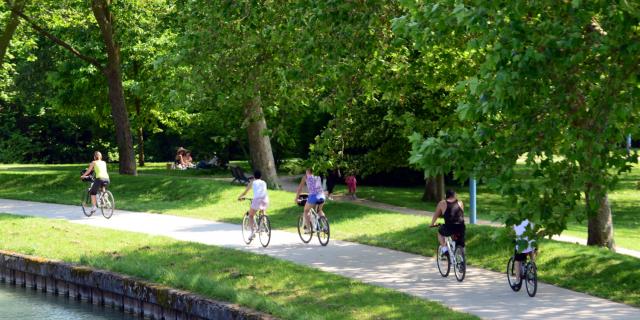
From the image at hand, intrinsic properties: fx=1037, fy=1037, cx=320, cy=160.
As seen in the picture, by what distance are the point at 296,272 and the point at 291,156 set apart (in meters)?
33.8

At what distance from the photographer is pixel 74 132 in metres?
62.2

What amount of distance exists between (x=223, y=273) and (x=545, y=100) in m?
7.82

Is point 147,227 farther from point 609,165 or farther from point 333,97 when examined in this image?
point 609,165

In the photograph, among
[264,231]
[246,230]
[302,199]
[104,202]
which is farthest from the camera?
[104,202]

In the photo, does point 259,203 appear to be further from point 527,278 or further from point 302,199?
point 527,278

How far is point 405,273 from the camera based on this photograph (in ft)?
56.4

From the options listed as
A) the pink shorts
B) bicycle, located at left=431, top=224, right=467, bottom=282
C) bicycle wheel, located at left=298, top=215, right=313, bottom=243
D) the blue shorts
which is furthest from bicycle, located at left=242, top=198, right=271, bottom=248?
bicycle, located at left=431, top=224, right=467, bottom=282

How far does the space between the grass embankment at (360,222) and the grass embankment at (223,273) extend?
6.69ft

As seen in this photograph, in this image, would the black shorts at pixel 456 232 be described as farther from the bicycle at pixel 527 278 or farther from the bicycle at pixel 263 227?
the bicycle at pixel 263 227

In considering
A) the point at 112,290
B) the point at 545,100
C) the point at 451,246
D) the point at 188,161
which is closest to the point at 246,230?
the point at 112,290

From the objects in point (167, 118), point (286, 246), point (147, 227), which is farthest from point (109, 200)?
point (167, 118)

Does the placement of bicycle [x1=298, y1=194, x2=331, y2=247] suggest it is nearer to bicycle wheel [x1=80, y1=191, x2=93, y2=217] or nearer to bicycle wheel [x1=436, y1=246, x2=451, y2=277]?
bicycle wheel [x1=436, y1=246, x2=451, y2=277]

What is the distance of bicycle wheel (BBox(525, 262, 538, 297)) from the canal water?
21.1 feet

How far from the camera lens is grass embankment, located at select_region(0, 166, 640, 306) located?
16.2 meters
